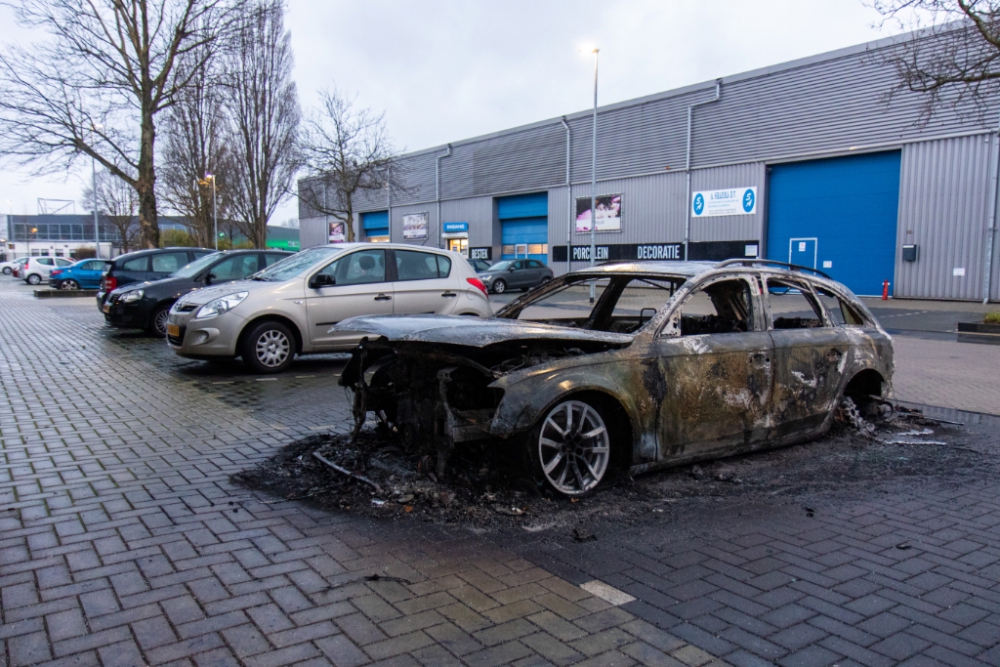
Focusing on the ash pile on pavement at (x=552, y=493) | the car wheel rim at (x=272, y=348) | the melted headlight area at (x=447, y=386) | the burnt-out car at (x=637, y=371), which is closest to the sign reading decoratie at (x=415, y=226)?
the car wheel rim at (x=272, y=348)

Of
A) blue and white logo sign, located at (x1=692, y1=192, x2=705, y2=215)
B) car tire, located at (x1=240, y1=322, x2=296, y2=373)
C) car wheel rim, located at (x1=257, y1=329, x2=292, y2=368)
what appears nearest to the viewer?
car tire, located at (x1=240, y1=322, x2=296, y2=373)

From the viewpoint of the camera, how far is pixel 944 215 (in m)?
25.2

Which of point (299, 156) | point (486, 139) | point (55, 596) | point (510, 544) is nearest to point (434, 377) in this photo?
point (510, 544)

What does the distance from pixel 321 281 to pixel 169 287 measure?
222 inches

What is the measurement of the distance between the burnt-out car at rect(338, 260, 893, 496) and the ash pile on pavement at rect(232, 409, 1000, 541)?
0.48 ft

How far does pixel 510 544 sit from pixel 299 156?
37.8 metres

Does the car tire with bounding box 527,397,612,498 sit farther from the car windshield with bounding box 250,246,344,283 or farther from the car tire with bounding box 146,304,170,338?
the car tire with bounding box 146,304,170,338

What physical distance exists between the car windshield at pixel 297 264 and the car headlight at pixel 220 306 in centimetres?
63

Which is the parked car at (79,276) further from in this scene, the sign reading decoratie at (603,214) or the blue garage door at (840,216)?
the blue garage door at (840,216)

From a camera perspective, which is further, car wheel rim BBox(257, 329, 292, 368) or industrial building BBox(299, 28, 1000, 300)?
industrial building BBox(299, 28, 1000, 300)

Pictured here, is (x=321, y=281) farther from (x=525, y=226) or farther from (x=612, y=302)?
(x=525, y=226)

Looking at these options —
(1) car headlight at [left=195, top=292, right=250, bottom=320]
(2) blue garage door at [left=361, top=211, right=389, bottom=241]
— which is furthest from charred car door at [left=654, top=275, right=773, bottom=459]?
(2) blue garage door at [left=361, top=211, right=389, bottom=241]

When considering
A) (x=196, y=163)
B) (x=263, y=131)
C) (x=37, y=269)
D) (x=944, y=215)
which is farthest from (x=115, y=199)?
(x=944, y=215)

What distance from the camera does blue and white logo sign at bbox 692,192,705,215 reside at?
33.0 meters
